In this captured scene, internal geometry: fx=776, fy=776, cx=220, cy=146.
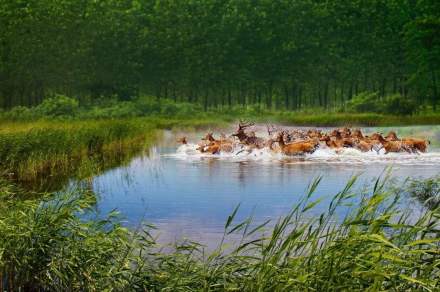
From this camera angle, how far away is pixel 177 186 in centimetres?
2031

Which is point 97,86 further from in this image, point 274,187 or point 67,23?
point 274,187

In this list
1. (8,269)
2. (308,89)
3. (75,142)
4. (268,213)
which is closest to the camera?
(8,269)

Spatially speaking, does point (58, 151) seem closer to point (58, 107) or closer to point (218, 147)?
point (218, 147)

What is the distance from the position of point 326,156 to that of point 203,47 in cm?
5060

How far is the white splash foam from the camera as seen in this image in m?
27.4

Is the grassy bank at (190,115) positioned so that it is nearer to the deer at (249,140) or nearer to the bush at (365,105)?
the bush at (365,105)

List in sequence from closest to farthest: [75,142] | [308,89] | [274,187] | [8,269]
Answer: [8,269], [274,187], [75,142], [308,89]

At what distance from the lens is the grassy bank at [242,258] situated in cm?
689

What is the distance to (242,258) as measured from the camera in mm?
7977

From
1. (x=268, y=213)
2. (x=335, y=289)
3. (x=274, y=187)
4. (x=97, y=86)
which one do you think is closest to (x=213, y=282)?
(x=335, y=289)

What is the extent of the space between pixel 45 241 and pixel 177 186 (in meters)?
11.5

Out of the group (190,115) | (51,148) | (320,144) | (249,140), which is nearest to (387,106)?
(190,115)

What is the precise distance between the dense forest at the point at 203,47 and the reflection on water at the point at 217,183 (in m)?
45.8

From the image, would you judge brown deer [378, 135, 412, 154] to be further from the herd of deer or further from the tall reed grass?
the tall reed grass
